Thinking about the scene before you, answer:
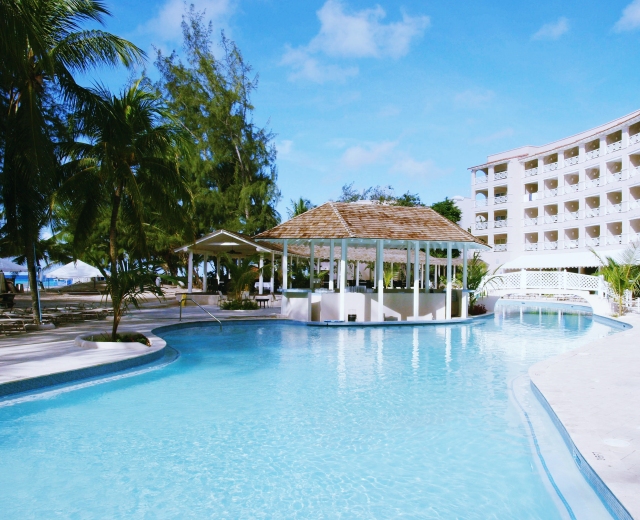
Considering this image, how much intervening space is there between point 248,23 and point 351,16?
511 centimetres

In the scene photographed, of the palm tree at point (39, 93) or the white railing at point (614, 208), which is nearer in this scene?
the palm tree at point (39, 93)

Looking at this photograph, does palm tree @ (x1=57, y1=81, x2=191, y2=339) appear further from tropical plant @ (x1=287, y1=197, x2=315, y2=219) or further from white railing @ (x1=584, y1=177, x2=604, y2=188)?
white railing @ (x1=584, y1=177, x2=604, y2=188)

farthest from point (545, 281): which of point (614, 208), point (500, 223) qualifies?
point (500, 223)

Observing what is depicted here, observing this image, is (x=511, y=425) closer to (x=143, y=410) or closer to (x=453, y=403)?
(x=453, y=403)

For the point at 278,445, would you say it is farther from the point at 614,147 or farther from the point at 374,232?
the point at 614,147

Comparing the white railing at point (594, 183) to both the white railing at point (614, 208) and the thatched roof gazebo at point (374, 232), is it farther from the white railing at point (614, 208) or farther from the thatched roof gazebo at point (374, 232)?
the thatched roof gazebo at point (374, 232)

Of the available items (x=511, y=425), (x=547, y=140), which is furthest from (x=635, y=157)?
(x=511, y=425)

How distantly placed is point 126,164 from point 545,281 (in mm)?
24901

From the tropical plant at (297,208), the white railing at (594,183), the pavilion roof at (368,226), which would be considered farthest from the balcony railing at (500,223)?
the pavilion roof at (368,226)

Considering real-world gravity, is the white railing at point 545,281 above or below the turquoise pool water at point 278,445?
above

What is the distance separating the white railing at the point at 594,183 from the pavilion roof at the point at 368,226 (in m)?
24.6

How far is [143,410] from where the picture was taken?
7.47 m

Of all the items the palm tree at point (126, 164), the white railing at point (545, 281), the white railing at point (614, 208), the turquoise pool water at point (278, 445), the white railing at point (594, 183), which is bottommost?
the turquoise pool water at point (278, 445)

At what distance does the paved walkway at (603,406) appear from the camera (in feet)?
14.0
